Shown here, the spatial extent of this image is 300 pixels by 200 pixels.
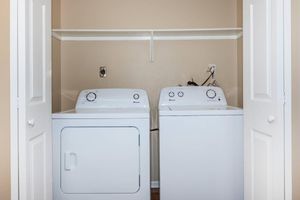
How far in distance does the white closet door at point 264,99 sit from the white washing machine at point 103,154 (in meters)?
0.74

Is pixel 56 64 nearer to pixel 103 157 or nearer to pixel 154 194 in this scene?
pixel 103 157

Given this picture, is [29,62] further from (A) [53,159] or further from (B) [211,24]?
(B) [211,24]

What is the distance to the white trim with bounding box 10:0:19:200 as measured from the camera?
1624 millimetres

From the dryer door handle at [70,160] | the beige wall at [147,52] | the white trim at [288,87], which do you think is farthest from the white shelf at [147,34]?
the white trim at [288,87]

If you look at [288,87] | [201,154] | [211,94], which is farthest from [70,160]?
[288,87]

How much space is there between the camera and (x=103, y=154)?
7.48 ft

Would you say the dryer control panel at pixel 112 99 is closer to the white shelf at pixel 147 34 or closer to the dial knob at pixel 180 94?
the dial knob at pixel 180 94

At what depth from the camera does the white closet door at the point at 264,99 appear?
5.32 feet

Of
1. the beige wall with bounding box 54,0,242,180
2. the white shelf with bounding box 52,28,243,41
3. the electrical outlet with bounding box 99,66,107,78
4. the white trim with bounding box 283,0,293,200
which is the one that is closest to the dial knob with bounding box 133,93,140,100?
the beige wall with bounding box 54,0,242,180

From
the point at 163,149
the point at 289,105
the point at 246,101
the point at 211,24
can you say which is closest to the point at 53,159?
the point at 163,149
